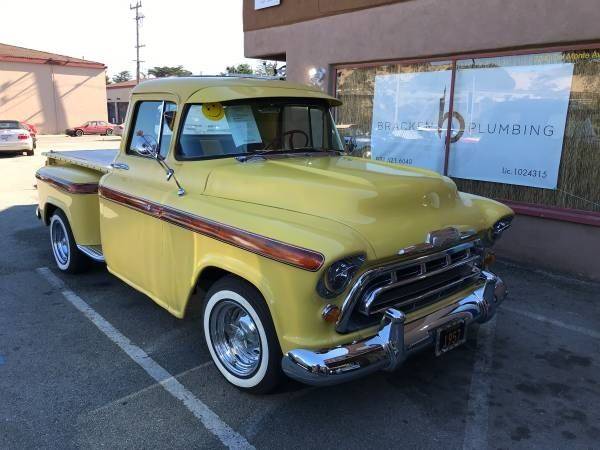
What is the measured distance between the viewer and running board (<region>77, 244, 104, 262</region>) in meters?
4.90

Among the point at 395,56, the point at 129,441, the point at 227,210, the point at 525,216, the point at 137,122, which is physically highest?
the point at 395,56

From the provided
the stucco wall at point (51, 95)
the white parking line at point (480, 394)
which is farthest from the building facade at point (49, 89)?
the white parking line at point (480, 394)

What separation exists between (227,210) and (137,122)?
1723 millimetres

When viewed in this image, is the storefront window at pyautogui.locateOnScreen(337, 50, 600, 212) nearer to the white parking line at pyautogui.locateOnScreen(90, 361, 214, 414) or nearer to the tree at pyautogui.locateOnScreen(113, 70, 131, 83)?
the white parking line at pyautogui.locateOnScreen(90, 361, 214, 414)

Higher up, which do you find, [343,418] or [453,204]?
[453,204]

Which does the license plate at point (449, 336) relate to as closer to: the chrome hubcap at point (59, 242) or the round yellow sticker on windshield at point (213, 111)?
the round yellow sticker on windshield at point (213, 111)

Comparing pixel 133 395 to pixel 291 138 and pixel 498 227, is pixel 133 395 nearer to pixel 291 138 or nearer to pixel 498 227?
pixel 291 138

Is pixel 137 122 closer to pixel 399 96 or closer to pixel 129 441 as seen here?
pixel 129 441

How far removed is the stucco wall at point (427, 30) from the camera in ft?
18.1

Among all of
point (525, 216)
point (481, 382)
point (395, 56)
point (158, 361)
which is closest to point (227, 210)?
point (158, 361)

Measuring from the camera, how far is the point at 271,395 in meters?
3.32

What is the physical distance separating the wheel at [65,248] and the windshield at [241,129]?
232cm

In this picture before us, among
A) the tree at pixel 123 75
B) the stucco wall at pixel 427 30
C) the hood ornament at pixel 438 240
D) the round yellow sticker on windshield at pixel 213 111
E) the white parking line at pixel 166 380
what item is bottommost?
the white parking line at pixel 166 380

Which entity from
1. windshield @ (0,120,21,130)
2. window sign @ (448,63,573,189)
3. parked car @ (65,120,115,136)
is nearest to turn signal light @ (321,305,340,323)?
window sign @ (448,63,573,189)
